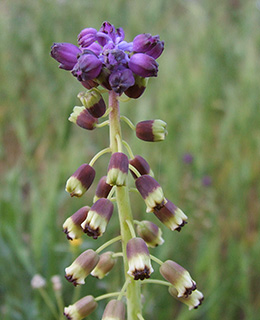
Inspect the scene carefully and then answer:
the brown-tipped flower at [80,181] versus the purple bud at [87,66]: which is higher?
the purple bud at [87,66]

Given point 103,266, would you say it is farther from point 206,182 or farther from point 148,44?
point 206,182

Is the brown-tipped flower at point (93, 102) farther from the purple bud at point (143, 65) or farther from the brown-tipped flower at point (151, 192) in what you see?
the brown-tipped flower at point (151, 192)

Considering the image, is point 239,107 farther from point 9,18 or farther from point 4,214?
point 9,18

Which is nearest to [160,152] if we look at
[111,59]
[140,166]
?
[140,166]

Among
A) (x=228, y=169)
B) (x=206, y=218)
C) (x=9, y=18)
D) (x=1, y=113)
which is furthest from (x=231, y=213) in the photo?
(x=9, y=18)

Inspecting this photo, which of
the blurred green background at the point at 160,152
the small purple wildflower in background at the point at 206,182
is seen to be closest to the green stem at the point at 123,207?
the blurred green background at the point at 160,152

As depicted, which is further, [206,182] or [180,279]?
[206,182]

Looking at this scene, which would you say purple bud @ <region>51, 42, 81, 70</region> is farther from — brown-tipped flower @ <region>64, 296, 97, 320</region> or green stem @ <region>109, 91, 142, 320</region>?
brown-tipped flower @ <region>64, 296, 97, 320</region>

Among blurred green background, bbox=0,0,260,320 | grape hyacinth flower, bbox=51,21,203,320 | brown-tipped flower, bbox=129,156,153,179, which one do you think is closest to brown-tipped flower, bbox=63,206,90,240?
grape hyacinth flower, bbox=51,21,203,320
